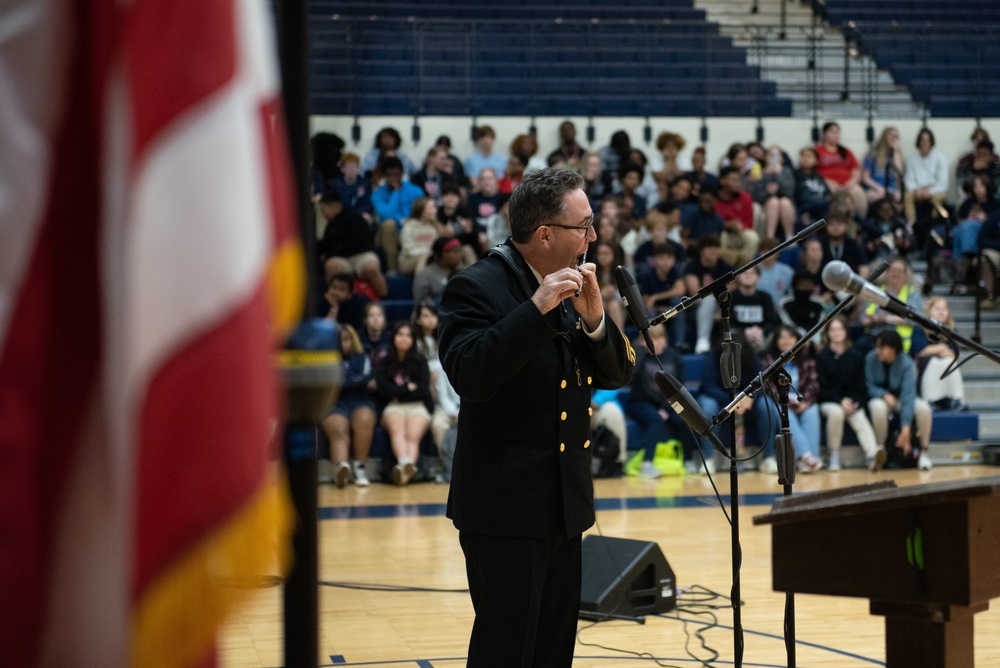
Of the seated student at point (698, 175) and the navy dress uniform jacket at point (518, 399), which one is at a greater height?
the seated student at point (698, 175)

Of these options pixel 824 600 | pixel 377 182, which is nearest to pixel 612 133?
pixel 377 182

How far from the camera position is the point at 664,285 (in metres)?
13.0

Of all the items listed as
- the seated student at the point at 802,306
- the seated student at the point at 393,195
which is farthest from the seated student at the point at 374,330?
the seated student at the point at 802,306

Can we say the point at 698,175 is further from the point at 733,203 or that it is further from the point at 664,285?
the point at 664,285

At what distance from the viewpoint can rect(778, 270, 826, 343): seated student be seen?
12945 millimetres

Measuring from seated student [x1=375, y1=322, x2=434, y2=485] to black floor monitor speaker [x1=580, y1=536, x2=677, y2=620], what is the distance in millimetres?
4883

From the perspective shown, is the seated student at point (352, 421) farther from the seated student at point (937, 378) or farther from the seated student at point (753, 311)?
the seated student at point (937, 378)

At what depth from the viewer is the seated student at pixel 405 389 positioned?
1117 centimetres

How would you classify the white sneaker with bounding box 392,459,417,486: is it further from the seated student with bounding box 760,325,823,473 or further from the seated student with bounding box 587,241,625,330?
the seated student with bounding box 760,325,823,473

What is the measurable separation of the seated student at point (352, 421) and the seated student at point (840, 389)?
4.67m

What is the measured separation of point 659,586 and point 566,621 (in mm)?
2949

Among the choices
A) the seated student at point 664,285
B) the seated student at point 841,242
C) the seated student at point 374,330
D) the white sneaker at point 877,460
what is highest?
the seated student at point 841,242

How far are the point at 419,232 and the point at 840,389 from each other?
4.87m

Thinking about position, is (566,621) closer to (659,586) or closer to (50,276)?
(50,276)
